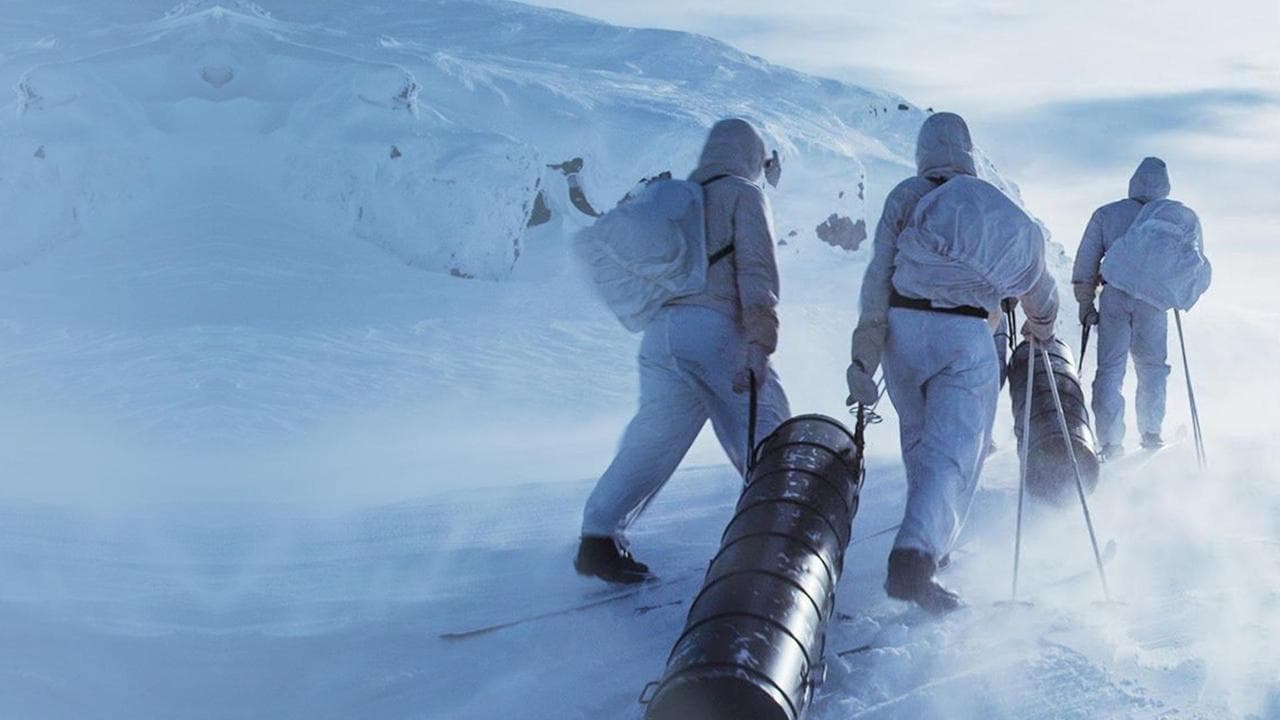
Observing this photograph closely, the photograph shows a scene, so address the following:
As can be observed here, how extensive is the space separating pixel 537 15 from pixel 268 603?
38.6m

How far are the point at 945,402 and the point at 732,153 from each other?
1409 millimetres

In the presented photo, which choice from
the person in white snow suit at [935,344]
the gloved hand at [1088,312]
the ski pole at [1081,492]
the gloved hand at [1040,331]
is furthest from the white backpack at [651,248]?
the gloved hand at [1088,312]

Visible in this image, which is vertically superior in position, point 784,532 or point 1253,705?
point 784,532

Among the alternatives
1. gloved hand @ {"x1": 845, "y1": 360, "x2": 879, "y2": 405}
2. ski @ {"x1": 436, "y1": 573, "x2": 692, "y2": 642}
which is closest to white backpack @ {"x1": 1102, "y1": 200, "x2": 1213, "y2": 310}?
gloved hand @ {"x1": 845, "y1": 360, "x2": 879, "y2": 405}

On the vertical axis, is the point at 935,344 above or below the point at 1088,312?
above

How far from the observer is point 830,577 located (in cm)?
381

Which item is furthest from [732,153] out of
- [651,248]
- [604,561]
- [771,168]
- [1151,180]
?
[1151,180]

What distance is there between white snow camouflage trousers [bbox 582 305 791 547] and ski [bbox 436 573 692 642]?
0.78 ft

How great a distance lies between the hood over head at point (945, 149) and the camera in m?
4.98

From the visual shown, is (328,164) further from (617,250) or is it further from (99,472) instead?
(617,250)

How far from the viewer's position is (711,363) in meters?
5.00

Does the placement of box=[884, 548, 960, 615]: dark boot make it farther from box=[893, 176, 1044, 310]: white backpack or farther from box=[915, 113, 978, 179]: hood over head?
box=[915, 113, 978, 179]: hood over head

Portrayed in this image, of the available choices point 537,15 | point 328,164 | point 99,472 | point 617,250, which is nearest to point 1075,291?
point 617,250

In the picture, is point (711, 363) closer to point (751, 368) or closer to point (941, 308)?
point (751, 368)
